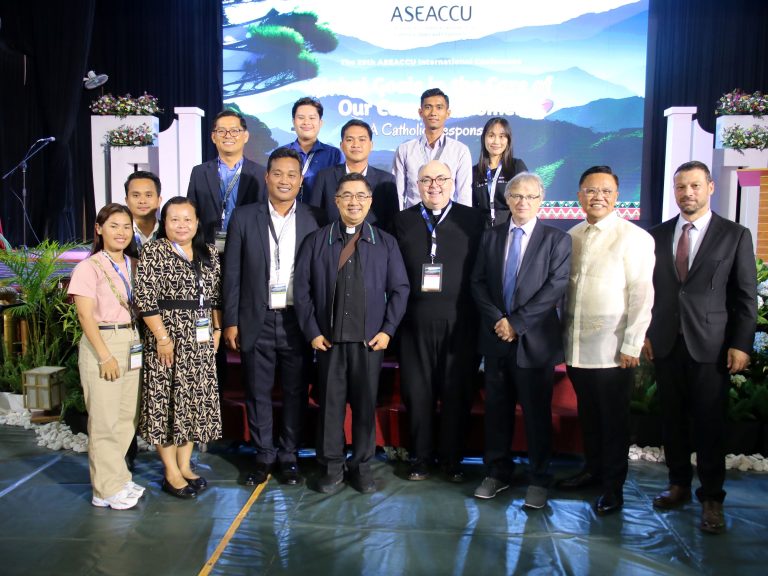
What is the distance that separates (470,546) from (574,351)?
3.24 feet

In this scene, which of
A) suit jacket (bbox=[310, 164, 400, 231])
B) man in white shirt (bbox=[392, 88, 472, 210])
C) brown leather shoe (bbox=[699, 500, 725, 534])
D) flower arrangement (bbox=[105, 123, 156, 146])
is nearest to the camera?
brown leather shoe (bbox=[699, 500, 725, 534])

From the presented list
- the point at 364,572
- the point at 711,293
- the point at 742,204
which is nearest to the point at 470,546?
the point at 364,572

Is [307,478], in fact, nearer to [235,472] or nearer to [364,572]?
[235,472]

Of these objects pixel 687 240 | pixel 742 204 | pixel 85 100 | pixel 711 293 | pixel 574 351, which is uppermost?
pixel 85 100

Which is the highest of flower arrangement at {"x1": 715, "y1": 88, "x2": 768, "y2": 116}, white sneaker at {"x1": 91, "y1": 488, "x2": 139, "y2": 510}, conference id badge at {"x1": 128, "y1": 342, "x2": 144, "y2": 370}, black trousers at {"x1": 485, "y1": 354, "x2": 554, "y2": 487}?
flower arrangement at {"x1": 715, "y1": 88, "x2": 768, "y2": 116}

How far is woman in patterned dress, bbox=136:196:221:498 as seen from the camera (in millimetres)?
2902

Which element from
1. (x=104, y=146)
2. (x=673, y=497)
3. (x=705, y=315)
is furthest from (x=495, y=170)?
(x=104, y=146)

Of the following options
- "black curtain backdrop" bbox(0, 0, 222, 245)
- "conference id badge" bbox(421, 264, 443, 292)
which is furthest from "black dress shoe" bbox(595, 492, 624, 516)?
"black curtain backdrop" bbox(0, 0, 222, 245)

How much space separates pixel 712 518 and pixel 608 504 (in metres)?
0.42

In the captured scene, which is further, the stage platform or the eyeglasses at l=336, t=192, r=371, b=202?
the eyeglasses at l=336, t=192, r=371, b=202

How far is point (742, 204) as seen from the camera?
7441 millimetres

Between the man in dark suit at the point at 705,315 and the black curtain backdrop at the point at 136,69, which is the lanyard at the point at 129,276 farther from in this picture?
the black curtain backdrop at the point at 136,69

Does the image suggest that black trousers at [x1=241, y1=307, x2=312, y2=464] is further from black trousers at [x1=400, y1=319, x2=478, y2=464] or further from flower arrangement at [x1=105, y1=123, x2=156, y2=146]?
flower arrangement at [x1=105, y1=123, x2=156, y2=146]

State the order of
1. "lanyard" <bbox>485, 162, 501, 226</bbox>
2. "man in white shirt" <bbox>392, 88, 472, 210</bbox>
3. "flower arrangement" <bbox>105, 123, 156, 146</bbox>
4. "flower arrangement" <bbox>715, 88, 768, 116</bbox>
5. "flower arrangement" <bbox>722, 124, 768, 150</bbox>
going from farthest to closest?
"flower arrangement" <bbox>105, 123, 156, 146</bbox>
"flower arrangement" <bbox>715, 88, 768, 116</bbox>
"flower arrangement" <bbox>722, 124, 768, 150</bbox>
"lanyard" <bbox>485, 162, 501, 226</bbox>
"man in white shirt" <bbox>392, 88, 472, 210</bbox>
